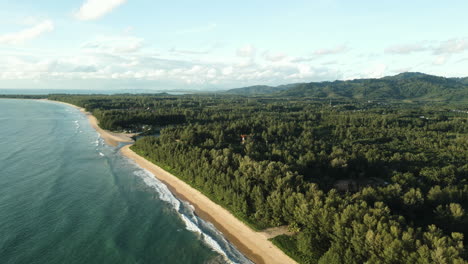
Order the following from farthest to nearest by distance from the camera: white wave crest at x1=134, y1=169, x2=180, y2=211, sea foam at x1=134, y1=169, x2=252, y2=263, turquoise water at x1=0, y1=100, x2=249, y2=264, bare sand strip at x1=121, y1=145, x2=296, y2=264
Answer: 1. white wave crest at x1=134, y1=169, x2=180, y2=211
2. turquoise water at x1=0, y1=100, x2=249, y2=264
3. sea foam at x1=134, y1=169, x2=252, y2=263
4. bare sand strip at x1=121, y1=145, x2=296, y2=264

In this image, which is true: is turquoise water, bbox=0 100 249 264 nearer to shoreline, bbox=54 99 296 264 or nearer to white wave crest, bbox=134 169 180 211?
white wave crest, bbox=134 169 180 211

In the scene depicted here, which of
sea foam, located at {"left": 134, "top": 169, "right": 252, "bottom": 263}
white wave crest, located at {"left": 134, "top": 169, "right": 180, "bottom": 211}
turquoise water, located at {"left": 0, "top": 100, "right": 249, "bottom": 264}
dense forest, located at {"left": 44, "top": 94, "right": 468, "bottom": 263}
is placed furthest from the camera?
white wave crest, located at {"left": 134, "top": 169, "right": 180, "bottom": 211}

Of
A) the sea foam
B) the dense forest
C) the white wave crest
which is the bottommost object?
the sea foam

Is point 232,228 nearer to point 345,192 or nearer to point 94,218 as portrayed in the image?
point 345,192

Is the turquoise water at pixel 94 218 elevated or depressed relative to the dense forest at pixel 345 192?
depressed

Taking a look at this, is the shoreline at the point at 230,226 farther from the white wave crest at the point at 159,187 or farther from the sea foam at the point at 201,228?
the white wave crest at the point at 159,187

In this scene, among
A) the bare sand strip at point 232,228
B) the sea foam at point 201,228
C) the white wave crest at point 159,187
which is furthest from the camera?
the white wave crest at point 159,187

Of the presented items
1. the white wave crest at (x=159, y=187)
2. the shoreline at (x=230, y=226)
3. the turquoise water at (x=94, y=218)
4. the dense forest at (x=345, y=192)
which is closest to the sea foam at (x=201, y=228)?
the white wave crest at (x=159, y=187)

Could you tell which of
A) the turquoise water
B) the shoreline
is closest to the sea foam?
A: the turquoise water

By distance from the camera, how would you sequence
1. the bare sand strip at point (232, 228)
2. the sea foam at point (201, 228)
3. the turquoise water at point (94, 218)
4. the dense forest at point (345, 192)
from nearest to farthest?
the dense forest at point (345, 192), the bare sand strip at point (232, 228), the sea foam at point (201, 228), the turquoise water at point (94, 218)
